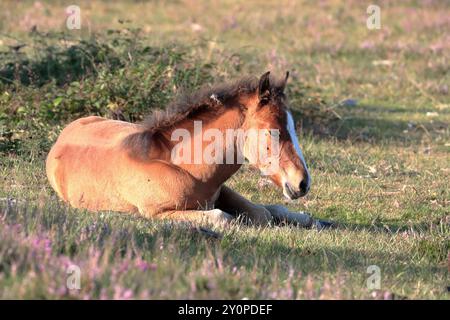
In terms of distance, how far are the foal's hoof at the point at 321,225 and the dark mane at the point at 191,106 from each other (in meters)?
1.45

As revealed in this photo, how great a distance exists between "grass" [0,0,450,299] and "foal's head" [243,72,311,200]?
450 mm

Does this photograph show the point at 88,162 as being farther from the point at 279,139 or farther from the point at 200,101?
the point at 279,139

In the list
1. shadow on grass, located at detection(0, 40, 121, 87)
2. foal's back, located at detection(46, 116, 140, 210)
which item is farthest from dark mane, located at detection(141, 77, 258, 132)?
shadow on grass, located at detection(0, 40, 121, 87)

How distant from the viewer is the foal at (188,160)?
8.65 m

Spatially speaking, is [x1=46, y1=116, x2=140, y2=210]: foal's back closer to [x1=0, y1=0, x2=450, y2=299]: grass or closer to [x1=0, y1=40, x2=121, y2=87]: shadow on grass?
[x1=0, y1=0, x2=450, y2=299]: grass

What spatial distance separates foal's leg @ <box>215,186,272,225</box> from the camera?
30.8ft

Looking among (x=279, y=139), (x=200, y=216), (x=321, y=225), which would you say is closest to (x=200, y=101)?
(x=279, y=139)

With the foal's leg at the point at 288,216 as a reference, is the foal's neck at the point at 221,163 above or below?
above

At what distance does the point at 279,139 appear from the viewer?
8.60 m

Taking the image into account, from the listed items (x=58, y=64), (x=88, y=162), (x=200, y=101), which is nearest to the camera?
(x=200, y=101)

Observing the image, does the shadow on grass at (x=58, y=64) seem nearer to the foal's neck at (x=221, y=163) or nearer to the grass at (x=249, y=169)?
the grass at (x=249, y=169)

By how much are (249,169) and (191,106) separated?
2.69 m

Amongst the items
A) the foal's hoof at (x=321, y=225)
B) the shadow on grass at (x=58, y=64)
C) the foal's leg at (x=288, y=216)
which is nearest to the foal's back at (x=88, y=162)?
the foal's leg at (x=288, y=216)
